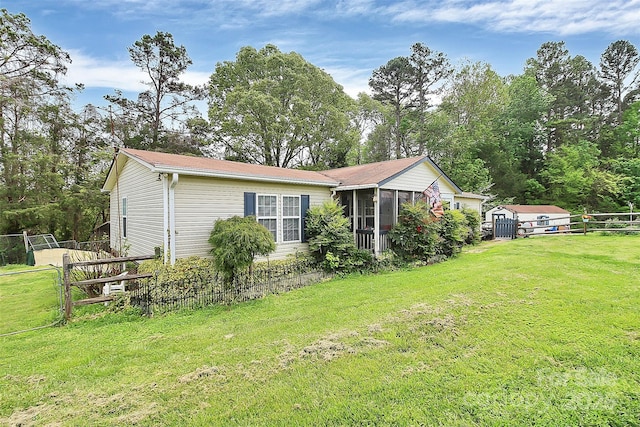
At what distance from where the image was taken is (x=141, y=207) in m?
9.51

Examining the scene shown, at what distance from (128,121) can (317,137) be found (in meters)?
14.8

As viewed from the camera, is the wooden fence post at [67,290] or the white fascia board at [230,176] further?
the white fascia board at [230,176]

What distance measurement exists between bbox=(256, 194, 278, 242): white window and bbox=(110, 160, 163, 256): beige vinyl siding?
282 cm

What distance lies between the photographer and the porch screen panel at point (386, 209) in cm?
1155

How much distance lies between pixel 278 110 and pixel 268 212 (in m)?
15.2

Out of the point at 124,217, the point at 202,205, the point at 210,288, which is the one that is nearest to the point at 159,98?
the point at 124,217

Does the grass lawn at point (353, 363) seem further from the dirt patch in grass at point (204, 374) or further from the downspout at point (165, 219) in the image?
the downspout at point (165, 219)

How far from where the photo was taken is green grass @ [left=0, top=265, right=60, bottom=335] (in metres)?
5.77

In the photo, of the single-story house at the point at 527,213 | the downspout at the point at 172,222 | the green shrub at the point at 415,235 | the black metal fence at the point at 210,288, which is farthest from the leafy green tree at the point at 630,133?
the downspout at the point at 172,222

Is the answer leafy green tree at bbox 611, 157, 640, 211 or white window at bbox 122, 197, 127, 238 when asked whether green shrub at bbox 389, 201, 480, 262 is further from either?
leafy green tree at bbox 611, 157, 640, 211

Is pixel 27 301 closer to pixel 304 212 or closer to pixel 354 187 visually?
pixel 304 212

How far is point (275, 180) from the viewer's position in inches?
369

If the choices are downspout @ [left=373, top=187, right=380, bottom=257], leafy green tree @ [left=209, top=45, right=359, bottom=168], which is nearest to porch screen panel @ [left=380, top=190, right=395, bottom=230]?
downspout @ [left=373, top=187, right=380, bottom=257]

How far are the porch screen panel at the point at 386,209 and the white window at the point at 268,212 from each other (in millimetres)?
4267
